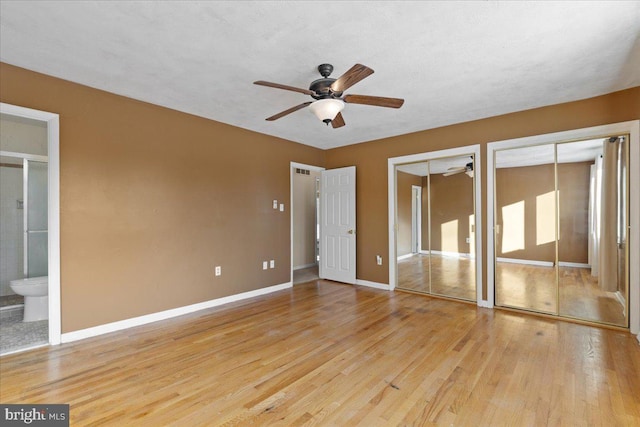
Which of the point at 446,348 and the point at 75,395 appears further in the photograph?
the point at 446,348

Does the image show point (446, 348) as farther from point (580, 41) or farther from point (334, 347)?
point (580, 41)

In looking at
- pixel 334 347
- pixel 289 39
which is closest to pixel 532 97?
pixel 289 39

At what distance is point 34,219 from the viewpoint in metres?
4.23

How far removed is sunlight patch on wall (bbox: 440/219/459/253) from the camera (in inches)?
171

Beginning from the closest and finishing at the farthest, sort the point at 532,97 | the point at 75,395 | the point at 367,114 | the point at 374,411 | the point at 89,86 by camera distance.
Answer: the point at 374,411
the point at 75,395
the point at 89,86
the point at 532,97
the point at 367,114

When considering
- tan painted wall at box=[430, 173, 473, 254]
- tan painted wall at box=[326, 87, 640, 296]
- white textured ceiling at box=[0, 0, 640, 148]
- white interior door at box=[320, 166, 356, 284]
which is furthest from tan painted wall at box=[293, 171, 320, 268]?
white textured ceiling at box=[0, 0, 640, 148]

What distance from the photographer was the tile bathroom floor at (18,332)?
108 inches

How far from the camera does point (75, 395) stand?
6.64 ft

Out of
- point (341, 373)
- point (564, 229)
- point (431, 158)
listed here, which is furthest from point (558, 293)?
point (341, 373)

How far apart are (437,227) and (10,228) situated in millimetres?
6440

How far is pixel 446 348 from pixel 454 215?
2226mm

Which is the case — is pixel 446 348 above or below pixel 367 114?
below

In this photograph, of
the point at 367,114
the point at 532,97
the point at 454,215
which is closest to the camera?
the point at 532,97

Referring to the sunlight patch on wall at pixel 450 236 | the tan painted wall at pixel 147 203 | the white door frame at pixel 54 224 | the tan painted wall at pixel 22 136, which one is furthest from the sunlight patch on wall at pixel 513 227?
the tan painted wall at pixel 22 136
